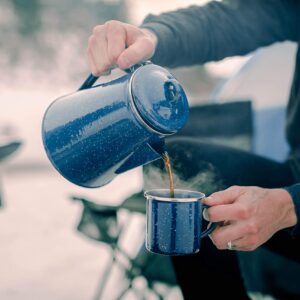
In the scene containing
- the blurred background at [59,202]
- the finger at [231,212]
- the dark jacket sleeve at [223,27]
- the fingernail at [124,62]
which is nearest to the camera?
the finger at [231,212]

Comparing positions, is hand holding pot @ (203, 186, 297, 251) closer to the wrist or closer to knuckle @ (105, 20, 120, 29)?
the wrist

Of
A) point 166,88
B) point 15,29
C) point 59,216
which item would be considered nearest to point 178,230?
point 166,88

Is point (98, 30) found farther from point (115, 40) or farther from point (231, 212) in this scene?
point (231, 212)

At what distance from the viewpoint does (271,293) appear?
1827mm

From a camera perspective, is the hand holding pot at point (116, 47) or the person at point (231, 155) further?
the hand holding pot at point (116, 47)

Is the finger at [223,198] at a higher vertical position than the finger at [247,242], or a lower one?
higher

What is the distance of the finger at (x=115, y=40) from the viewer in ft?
3.20

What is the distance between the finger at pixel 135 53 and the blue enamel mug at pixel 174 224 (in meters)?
0.28

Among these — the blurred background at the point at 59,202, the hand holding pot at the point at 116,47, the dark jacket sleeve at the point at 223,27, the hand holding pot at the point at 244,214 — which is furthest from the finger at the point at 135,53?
the blurred background at the point at 59,202

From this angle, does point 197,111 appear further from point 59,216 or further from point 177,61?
point 59,216

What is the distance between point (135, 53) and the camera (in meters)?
0.96

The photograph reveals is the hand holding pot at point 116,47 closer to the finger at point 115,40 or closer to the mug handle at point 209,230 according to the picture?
the finger at point 115,40

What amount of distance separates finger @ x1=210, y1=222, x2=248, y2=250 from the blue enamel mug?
0.03m

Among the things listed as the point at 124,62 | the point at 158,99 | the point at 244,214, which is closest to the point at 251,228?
the point at 244,214
